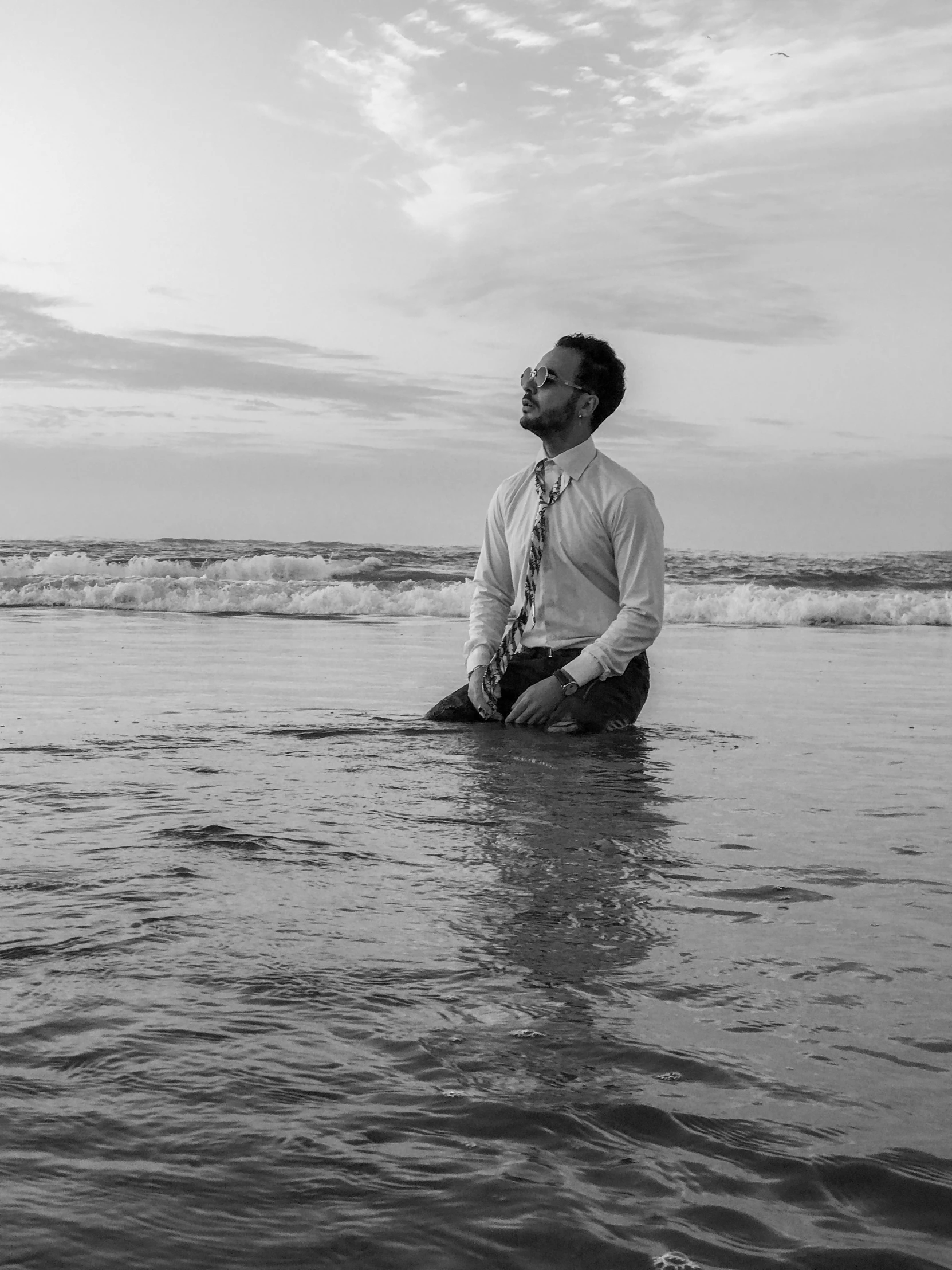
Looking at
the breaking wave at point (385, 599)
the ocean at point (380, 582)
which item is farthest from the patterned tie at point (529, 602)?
the ocean at point (380, 582)

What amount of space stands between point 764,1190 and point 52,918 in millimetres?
1453

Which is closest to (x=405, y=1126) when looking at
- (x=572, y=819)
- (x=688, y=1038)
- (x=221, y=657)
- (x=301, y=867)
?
(x=688, y=1038)

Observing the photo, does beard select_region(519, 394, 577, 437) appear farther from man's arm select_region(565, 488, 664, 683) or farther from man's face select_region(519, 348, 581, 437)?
man's arm select_region(565, 488, 664, 683)

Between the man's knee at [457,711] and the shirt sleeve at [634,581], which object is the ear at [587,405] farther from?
the man's knee at [457,711]

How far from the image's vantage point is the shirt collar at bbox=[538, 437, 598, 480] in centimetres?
538

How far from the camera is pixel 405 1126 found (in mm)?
1528

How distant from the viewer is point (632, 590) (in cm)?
512

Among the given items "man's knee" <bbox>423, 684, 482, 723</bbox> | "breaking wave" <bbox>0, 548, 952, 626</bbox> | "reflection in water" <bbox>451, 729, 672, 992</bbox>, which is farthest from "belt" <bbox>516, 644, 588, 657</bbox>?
"breaking wave" <bbox>0, 548, 952, 626</bbox>

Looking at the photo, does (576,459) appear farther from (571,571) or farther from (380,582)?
(380,582)

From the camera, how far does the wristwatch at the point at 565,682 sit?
5129 millimetres

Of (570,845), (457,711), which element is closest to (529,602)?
(457,711)

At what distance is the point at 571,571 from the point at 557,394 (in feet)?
2.38

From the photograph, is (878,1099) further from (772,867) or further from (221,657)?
(221,657)

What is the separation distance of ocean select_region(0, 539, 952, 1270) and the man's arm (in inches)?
13.1
